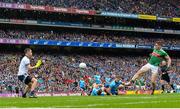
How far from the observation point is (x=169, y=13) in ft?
207

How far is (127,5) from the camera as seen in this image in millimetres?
59906

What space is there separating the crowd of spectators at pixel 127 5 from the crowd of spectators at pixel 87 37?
3.10m

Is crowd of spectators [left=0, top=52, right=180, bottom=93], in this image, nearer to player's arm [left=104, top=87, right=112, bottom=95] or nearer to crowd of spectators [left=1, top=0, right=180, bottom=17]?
crowd of spectators [left=1, top=0, right=180, bottom=17]

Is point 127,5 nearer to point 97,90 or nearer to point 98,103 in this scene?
point 97,90

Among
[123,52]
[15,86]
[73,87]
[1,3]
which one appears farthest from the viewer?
[123,52]

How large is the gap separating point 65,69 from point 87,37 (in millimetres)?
9425

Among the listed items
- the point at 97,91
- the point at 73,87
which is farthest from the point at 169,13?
the point at 97,91

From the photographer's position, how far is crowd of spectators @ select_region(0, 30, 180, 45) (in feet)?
162

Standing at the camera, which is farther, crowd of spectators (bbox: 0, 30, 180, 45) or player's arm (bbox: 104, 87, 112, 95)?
crowd of spectators (bbox: 0, 30, 180, 45)

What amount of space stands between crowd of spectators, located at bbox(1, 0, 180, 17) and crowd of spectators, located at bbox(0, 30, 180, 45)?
3101mm

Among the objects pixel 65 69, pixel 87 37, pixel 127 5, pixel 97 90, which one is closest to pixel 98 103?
pixel 97 90

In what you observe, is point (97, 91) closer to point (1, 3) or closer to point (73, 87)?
point (73, 87)

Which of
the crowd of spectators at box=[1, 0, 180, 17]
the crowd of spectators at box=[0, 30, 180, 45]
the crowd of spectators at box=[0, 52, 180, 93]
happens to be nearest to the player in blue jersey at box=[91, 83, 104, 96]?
the crowd of spectators at box=[0, 52, 180, 93]

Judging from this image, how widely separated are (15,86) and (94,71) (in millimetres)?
12915
